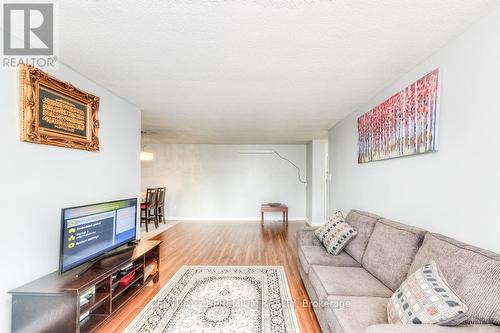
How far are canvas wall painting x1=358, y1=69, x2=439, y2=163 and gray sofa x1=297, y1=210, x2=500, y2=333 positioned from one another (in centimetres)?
72

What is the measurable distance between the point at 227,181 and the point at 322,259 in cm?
495

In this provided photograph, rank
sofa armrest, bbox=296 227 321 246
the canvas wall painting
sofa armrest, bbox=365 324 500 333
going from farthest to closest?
1. sofa armrest, bbox=296 227 321 246
2. the canvas wall painting
3. sofa armrest, bbox=365 324 500 333

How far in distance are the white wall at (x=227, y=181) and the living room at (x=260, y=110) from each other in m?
3.76

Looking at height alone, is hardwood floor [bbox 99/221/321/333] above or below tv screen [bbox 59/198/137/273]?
below

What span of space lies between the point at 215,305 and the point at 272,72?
2374mm

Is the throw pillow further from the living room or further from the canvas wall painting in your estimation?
the canvas wall painting

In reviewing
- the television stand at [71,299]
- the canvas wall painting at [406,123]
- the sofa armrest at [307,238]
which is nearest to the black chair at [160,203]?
the television stand at [71,299]

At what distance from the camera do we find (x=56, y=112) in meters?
A: 2.03

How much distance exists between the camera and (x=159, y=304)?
2.45 m

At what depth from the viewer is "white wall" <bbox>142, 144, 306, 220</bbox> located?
7.20 meters

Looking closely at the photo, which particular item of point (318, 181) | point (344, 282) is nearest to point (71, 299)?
point (344, 282)

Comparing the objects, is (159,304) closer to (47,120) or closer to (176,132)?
(47,120)

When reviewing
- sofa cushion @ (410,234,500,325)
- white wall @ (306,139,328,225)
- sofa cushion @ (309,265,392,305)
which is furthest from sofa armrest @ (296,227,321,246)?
white wall @ (306,139,328,225)

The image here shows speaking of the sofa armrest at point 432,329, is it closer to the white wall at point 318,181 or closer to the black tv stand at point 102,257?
the black tv stand at point 102,257
